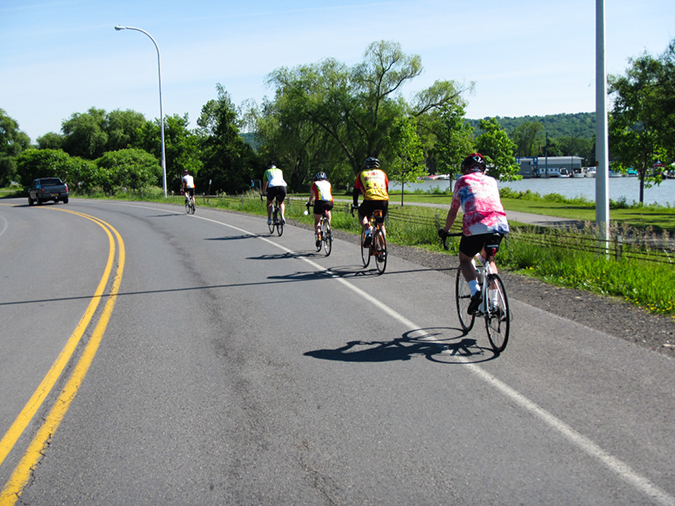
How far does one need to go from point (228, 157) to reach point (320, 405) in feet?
208

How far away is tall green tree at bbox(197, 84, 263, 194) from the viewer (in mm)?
65375

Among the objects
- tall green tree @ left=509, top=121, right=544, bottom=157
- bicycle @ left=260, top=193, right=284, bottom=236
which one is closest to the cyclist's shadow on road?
bicycle @ left=260, top=193, right=284, bottom=236

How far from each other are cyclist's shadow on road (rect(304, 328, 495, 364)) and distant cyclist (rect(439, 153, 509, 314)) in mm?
481

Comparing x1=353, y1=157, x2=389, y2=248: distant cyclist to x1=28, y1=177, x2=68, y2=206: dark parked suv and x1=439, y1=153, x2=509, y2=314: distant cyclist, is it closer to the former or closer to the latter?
x1=439, y1=153, x2=509, y2=314: distant cyclist

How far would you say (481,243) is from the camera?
6062mm

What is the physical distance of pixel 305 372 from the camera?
5.54 meters

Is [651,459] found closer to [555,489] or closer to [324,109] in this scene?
[555,489]

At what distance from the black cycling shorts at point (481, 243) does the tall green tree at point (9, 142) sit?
94826mm

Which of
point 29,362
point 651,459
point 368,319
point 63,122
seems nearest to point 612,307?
point 368,319

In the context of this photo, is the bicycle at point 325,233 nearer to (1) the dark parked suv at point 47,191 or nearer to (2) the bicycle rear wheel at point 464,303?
(2) the bicycle rear wheel at point 464,303

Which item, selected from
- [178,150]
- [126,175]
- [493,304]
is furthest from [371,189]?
[178,150]

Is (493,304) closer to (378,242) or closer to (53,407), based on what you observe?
(53,407)

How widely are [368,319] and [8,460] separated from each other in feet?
15.0

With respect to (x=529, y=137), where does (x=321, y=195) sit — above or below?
below
